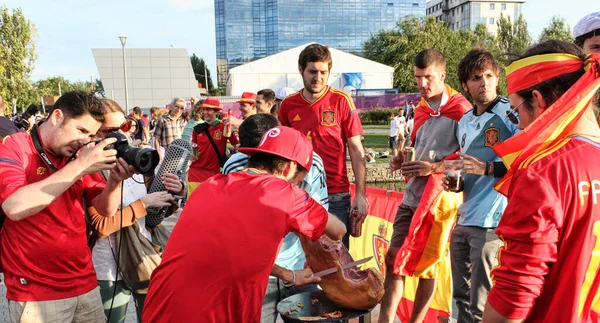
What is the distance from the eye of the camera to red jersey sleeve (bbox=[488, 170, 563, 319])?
160 cm

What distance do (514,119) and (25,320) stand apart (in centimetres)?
317

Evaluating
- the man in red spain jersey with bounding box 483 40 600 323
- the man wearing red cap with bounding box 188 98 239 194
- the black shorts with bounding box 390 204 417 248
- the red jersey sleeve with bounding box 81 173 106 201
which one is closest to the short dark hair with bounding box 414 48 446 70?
the black shorts with bounding box 390 204 417 248

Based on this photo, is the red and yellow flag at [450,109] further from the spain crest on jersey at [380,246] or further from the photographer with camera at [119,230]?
the photographer with camera at [119,230]

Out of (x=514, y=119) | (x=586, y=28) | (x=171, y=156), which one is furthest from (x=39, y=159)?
(x=586, y=28)

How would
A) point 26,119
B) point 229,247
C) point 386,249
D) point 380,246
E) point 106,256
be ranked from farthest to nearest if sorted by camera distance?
1. point 26,119
2. point 380,246
3. point 386,249
4. point 106,256
5. point 229,247

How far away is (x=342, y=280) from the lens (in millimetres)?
2658

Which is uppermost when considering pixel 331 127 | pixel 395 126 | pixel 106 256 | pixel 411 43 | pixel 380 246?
pixel 411 43

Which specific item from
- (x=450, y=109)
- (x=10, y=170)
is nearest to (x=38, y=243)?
(x=10, y=170)

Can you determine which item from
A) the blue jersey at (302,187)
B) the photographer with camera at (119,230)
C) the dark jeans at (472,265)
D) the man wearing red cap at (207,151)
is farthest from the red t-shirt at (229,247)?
Answer: the man wearing red cap at (207,151)

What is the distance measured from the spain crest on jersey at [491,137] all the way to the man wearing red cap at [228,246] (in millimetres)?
1698

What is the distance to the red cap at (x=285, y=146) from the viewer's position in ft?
7.94

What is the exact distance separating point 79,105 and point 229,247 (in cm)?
→ 120

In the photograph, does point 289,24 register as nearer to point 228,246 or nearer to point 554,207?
point 228,246

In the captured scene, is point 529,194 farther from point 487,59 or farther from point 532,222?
point 487,59
